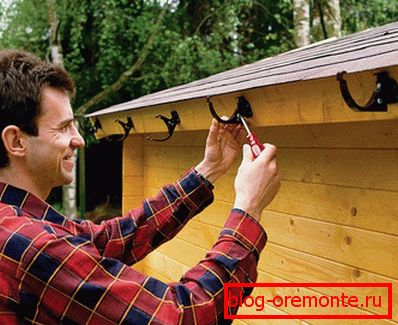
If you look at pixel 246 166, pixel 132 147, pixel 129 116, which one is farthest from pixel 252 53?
pixel 246 166

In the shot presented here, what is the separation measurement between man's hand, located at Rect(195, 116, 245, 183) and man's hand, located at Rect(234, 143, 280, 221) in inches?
21.8

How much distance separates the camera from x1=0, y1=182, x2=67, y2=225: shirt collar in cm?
150

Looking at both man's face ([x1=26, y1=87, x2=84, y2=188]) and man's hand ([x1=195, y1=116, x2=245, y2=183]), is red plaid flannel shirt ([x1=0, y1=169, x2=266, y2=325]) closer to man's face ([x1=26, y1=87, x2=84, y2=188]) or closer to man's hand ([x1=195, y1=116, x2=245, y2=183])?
man's face ([x1=26, y1=87, x2=84, y2=188])

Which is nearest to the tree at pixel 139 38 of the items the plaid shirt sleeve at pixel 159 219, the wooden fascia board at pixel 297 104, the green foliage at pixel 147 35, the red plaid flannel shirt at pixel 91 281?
the green foliage at pixel 147 35

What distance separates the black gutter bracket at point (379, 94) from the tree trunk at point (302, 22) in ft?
25.1

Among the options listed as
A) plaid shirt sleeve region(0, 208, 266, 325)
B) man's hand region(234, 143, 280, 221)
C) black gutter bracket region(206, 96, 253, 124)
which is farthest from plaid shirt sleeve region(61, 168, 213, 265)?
plaid shirt sleeve region(0, 208, 266, 325)

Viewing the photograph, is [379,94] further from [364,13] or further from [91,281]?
[364,13]

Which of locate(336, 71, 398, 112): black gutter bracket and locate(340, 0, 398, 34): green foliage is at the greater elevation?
locate(340, 0, 398, 34): green foliage

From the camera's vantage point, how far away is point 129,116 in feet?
11.6

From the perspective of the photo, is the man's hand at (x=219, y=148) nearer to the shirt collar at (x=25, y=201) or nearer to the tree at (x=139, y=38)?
the shirt collar at (x=25, y=201)

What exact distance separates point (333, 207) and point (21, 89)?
124 centimetres

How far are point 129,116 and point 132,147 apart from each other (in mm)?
961

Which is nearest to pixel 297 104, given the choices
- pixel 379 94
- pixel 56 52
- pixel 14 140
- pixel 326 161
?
pixel 379 94

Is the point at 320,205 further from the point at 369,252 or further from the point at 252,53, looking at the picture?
the point at 252,53
